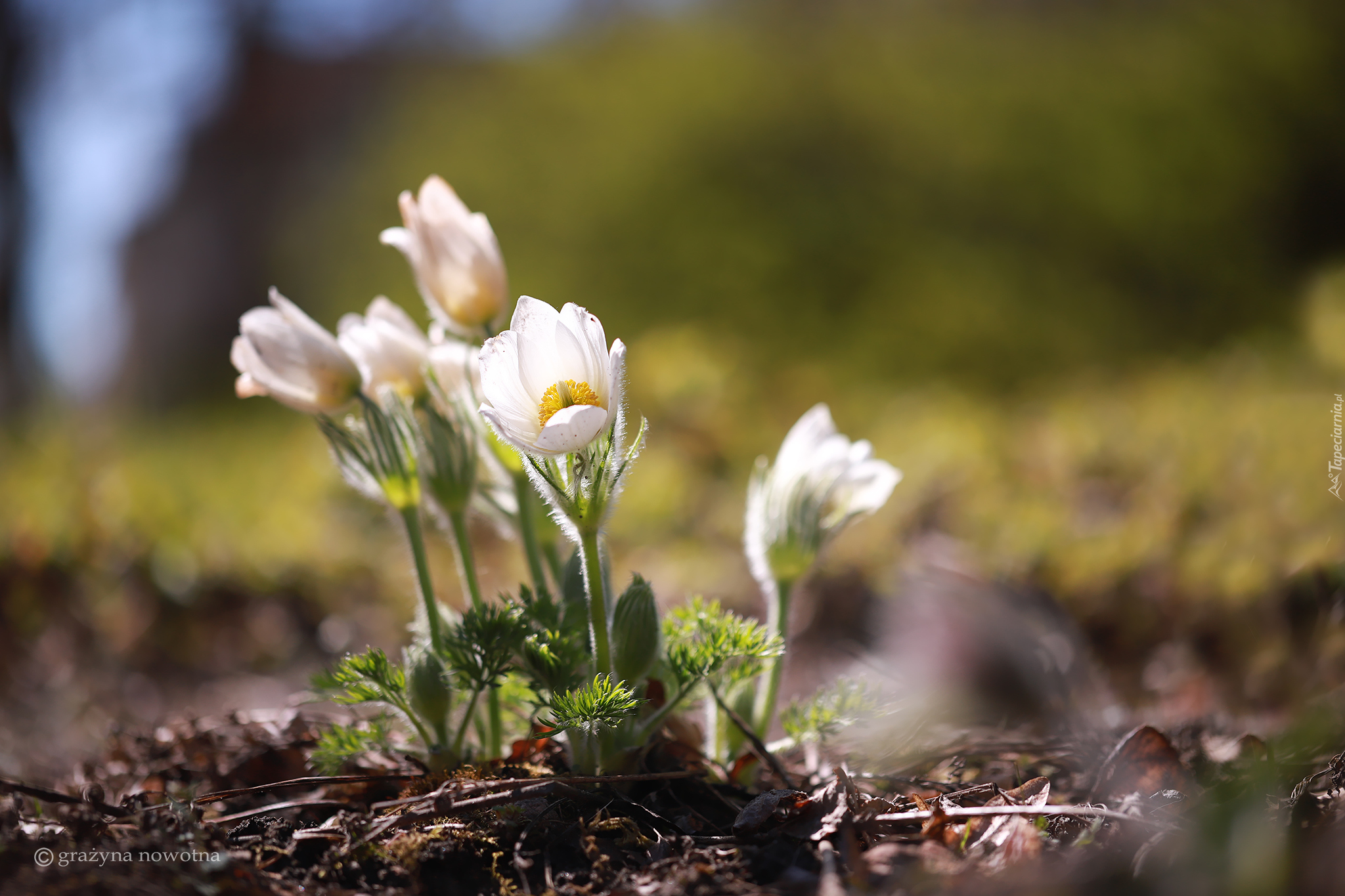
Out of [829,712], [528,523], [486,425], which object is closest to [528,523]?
[528,523]

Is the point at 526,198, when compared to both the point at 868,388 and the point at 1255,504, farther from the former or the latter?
the point at 1255,504

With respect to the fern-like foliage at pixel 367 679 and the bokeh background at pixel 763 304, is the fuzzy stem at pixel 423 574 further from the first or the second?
the bokeh background at pixel 763 304

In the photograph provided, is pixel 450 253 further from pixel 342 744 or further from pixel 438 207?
pixel 342 744

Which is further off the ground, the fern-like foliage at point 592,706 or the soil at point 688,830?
the fern-like foliage at point 592,706

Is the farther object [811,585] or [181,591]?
[181,591]

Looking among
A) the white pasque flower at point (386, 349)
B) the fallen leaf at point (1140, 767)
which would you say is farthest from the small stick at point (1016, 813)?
the white pasque flower at point (386, 349)

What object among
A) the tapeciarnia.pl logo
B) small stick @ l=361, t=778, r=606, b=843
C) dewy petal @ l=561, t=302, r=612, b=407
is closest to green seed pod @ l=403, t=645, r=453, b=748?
small stick @ l=361, t=778, r=606, b=843

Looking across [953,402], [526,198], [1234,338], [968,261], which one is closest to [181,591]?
[953,402]
